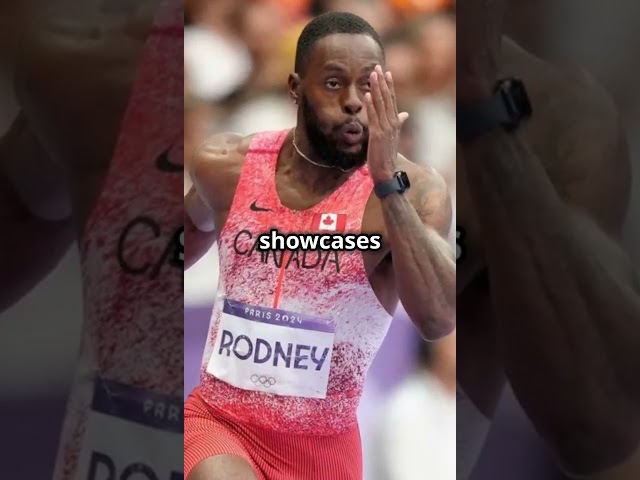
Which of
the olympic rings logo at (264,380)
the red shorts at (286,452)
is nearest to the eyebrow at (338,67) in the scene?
the olympic rings logo at (264,380)

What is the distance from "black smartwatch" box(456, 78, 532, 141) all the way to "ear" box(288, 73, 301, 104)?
0.39 m

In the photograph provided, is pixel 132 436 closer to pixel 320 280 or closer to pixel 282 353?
pixel 282 353

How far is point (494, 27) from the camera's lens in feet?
5.81

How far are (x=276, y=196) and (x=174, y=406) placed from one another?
1.93 feet

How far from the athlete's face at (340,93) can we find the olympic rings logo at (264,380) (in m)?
0.54

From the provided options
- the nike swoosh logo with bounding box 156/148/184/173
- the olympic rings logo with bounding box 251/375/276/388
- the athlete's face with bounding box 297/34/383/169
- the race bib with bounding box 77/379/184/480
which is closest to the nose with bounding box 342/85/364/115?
the athlete's face with bounding box 297/34/383/169

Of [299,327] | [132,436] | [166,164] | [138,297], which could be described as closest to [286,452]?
[299,327]

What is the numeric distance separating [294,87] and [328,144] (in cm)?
17

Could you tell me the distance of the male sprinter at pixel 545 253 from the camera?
1757 mm

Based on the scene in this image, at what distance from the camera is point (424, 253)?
1.70 m

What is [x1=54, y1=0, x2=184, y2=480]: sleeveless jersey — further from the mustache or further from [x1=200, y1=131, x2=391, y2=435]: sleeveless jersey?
the mustache

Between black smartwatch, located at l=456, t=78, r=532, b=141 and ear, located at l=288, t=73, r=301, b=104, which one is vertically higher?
ear, located at l=288, t=73, r=301, b=104

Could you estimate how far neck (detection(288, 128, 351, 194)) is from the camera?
5.85ft

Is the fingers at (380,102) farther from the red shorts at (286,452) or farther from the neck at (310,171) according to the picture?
the red shorts at (286,452)
